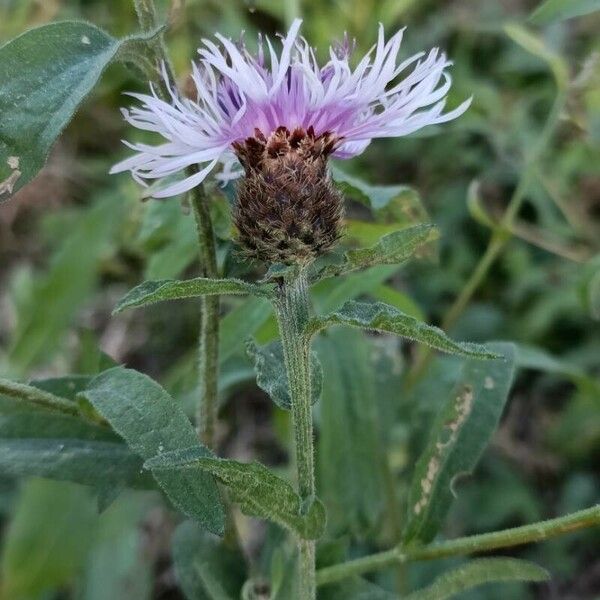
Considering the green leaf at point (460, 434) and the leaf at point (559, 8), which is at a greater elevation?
the leaf at point (559, 8)

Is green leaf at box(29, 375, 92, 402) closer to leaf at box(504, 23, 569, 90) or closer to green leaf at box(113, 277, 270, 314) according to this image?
green leaf at box(113, 277, 270, 314)

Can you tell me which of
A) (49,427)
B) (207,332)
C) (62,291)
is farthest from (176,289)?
(62,291)

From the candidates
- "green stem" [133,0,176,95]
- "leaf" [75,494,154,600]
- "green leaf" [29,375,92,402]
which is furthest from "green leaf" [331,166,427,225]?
"leaf" [75,494,154,600]

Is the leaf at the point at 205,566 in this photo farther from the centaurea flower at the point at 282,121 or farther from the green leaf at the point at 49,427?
the centaurea flower at the point at 282,121

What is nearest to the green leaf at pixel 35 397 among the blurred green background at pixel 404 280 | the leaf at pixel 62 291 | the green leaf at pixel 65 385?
the green leaf at pixel 65 385

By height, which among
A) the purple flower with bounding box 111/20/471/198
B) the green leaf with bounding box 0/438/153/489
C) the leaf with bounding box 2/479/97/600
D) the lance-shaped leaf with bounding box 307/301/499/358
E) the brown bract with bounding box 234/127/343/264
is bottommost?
the leaf with bounding box 2/479/97/600
